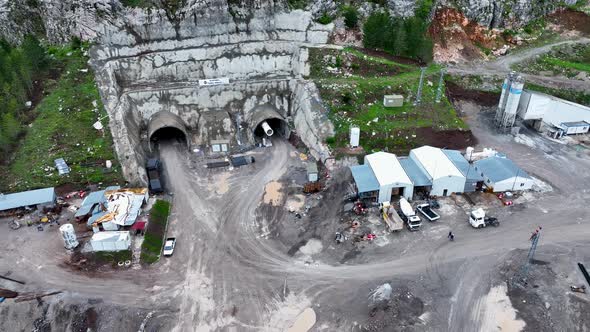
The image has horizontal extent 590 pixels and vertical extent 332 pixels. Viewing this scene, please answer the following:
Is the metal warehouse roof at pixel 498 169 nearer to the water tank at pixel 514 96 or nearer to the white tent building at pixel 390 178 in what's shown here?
the white tent building at pixel 390 178

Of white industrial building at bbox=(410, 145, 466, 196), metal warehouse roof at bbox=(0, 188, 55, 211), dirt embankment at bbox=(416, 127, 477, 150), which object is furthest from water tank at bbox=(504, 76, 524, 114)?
metal warehouse roof at bbox=(0, 188, 55, 211)

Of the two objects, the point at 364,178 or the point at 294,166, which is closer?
the point at 364,178

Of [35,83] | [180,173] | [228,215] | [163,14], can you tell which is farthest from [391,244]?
[35,83]

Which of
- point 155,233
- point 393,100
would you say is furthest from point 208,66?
point 155,233

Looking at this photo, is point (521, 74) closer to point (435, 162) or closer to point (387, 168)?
point (435, 162)

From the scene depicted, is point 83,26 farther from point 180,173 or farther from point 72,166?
point 180,173
